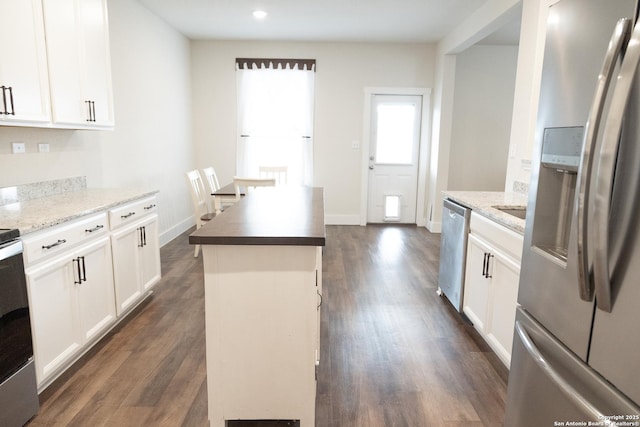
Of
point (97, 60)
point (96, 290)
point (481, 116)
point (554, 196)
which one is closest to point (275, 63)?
point (481, 116)

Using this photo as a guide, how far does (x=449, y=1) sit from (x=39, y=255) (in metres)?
4.18

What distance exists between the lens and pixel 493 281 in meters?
2.37

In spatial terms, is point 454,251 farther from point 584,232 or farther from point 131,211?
point 131,211

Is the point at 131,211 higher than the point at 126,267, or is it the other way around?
the point at 131,211

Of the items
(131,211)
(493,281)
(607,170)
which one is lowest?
(493,281)

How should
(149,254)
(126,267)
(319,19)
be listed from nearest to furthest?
(126,267), (149,254), (319,19)

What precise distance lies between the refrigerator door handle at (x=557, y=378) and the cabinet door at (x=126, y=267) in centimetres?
239

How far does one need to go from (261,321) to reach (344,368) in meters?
0.85

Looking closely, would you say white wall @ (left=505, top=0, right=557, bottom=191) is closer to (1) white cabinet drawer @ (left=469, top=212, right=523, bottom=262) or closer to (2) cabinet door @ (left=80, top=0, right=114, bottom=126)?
(1) white cabinet drawer @ (left=469, top=212, right=523, bottom=262)

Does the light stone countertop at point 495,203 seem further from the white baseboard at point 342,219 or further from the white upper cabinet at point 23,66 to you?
the white baseboard at point 342,219

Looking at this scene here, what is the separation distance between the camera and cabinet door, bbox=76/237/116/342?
7.45 ft

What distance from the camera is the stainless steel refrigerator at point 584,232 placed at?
95 cm

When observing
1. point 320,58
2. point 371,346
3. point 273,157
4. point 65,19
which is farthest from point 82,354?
point 320,58

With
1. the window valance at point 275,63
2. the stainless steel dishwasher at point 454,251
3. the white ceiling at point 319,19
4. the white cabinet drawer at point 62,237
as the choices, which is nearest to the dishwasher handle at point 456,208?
the stainless steel dishwasher at point 454,251
